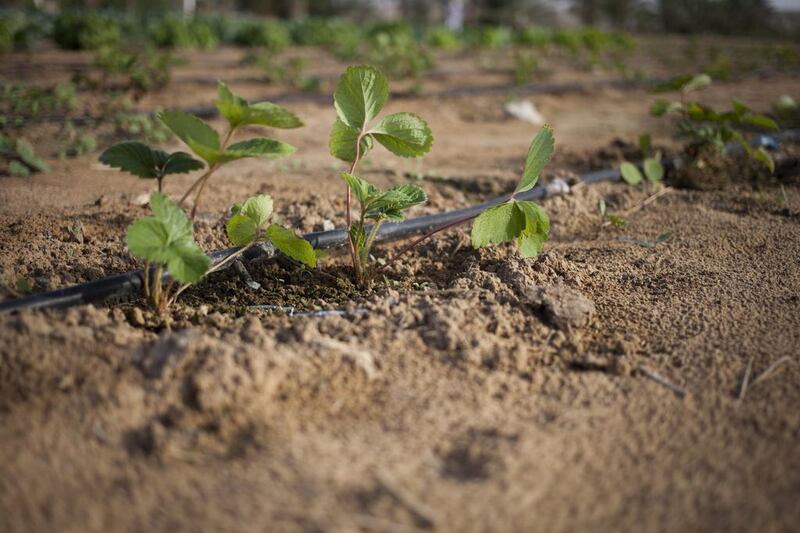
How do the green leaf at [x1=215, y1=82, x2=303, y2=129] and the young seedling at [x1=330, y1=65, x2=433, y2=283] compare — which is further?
the young seedling at [x1=330, y1=65, x2=433, y2=283]

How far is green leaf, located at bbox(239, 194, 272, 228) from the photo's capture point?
6.23 ft

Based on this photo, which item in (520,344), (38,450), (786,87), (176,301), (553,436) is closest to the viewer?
(38,450)

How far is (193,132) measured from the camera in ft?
5.20

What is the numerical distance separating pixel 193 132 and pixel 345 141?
21.7 inches

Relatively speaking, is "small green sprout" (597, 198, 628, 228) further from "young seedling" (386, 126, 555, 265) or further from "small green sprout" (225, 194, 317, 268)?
"small green sprout" (225, 194, 317, 268)

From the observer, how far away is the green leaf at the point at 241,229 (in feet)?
6.19

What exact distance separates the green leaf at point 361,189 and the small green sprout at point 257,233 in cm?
21

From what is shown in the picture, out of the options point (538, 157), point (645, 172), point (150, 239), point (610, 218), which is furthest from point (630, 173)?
point (150, 239)

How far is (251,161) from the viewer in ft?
11.9

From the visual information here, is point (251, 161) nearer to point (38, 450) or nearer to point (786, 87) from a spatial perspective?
point (38, 450)

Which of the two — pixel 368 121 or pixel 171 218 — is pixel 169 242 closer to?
pixel 171 218

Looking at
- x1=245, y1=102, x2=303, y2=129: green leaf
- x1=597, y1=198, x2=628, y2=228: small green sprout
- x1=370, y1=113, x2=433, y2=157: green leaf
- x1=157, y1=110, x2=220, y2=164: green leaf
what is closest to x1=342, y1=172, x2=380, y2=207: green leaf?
x1=370, y1=113, x2=433, y2=157: green leaf

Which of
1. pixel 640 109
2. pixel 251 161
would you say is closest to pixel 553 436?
pixel 251 161

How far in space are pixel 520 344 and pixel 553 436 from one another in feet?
1.16
